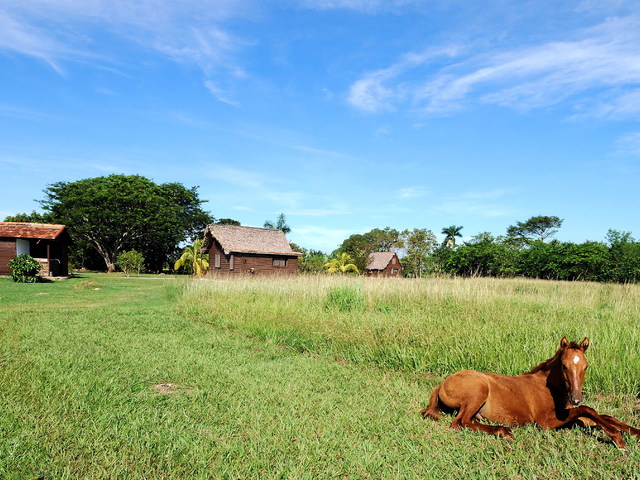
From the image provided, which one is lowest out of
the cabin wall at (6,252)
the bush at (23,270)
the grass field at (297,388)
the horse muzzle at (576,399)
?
→ the grass field at (297,388)

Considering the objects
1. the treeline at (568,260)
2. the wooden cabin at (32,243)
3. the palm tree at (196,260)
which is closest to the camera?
the treeline at (568,260)

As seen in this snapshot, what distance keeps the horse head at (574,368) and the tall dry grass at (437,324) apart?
2249 mm

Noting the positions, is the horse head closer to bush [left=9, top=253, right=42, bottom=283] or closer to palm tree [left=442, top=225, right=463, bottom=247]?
bush [left=9, top=253, right=42, bottom=283]

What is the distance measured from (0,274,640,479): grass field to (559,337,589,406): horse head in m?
0.53

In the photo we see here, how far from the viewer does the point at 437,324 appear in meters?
7.60

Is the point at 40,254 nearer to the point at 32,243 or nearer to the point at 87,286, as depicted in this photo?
the point at 32,243

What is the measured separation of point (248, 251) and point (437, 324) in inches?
1139

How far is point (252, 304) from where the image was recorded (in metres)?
11.6

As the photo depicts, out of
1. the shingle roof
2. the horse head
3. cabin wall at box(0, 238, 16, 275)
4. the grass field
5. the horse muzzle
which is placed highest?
the shingle roof

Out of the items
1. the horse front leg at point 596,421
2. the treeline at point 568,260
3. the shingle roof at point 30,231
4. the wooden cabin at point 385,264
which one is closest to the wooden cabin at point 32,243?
the shingle roof at point 30,231

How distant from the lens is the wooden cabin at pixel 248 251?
35.4m

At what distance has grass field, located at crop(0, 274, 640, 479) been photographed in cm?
329

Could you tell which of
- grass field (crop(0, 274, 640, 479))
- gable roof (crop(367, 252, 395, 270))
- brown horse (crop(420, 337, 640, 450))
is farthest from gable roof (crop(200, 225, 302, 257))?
brown horse (crop(420, 337, 640, 450))

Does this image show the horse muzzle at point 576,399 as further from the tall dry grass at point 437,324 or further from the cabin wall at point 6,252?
the cabin wall at point 6,252
